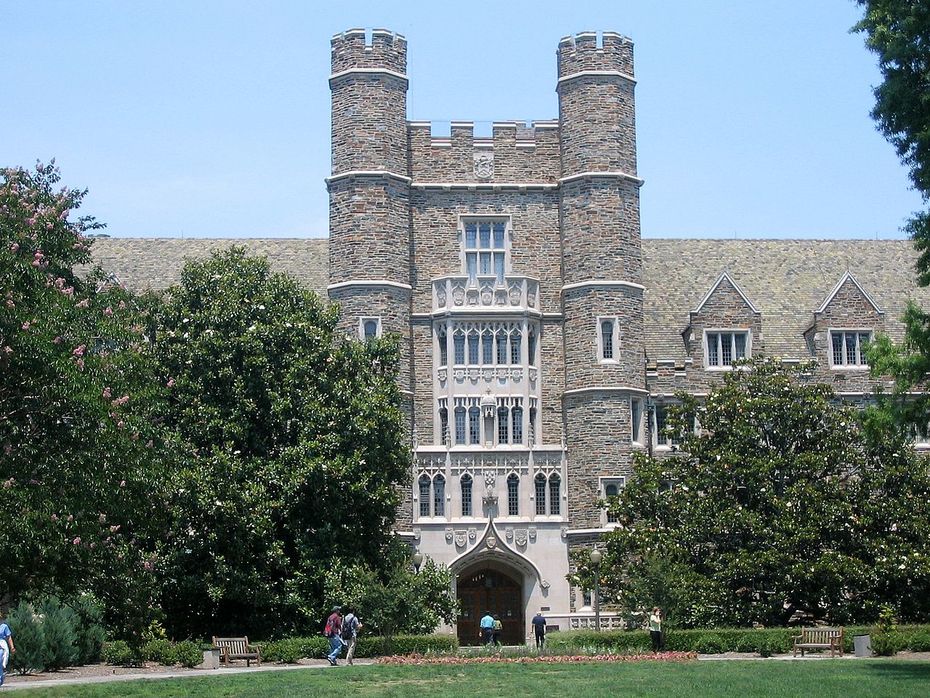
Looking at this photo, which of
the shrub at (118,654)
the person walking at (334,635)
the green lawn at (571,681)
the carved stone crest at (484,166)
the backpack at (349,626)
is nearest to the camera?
the green lawn at (571,681)

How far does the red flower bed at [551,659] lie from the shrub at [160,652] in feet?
17.0

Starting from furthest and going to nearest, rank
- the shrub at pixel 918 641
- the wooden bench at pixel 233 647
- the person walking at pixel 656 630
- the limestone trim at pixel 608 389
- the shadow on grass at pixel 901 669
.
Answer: the limestone trim at pixel 608 389
the shrub at pixel 918 641
the person walking at pixel 656 630
the wooden bench at pixel 233 647
the shadow on grass at pixel 901 669

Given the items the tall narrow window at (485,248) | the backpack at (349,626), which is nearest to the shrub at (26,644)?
the backpack at (349,626)

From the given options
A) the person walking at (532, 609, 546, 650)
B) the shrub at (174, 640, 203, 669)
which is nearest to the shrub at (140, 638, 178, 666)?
the shrub at (174, 640, 203, 669)

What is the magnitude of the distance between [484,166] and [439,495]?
11.5 meters

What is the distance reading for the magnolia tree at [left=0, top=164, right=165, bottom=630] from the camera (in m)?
24.9

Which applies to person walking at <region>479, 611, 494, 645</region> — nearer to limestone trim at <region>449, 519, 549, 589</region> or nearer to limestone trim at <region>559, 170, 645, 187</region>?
limestone trim at <region>449, 519, 549, 589</region>

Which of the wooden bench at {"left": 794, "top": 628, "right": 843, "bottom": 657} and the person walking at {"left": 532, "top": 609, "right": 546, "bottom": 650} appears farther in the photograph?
the person walking at {"left": 532, "top": 609, "right": 546, "bottom": 650}

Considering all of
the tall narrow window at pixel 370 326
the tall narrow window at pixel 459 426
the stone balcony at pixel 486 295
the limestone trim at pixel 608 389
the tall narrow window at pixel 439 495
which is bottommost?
the tall narrow window at pixel 439 495

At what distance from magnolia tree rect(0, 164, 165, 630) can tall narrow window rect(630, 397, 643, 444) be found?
2209cm

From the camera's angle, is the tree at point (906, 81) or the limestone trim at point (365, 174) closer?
the tree at point (906, 81)

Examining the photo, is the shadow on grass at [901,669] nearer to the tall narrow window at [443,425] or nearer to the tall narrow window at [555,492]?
the tall narrow window at [555,492]

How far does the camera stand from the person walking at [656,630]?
36344mm

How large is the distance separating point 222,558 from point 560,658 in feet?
29.6
